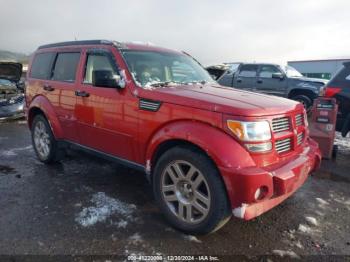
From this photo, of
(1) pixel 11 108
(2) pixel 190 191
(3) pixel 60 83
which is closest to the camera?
(2) pixel 190 191

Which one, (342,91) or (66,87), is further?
(342,91)

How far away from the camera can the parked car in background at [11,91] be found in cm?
923

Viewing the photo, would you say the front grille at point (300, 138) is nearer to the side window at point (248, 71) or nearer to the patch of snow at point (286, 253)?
the patch of snow at point (286, 253)

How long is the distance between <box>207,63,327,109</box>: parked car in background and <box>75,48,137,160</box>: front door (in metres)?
6.81

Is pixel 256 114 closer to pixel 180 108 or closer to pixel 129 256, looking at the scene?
pixel 180 108

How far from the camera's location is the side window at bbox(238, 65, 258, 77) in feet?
38.2

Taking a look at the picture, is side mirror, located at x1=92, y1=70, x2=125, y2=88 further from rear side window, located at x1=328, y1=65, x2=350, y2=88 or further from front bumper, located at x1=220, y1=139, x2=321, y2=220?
rear side window, located at x1=328, y1=65, x2=350, y2=88

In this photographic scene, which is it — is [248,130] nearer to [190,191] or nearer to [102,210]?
[190,191]

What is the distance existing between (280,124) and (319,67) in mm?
41300

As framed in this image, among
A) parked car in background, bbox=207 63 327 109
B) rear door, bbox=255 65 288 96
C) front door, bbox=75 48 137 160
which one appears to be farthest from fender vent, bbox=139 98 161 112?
rear door, bbox=255 65 288 96

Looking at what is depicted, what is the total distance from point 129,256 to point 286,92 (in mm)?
9640

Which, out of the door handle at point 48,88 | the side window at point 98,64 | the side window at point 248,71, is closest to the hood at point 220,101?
the side window at point 98,64

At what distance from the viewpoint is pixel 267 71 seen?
A: 11391 millimetres

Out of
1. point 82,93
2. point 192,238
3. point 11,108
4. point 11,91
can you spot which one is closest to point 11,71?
point 11,91
